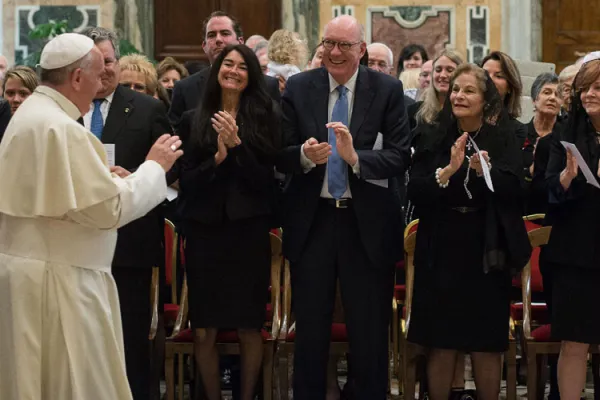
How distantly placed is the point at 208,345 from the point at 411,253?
1313 millimetres

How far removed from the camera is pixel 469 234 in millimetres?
6676

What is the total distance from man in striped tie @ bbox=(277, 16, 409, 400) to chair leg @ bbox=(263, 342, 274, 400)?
30cm

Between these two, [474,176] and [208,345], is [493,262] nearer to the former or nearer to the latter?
[474,176]

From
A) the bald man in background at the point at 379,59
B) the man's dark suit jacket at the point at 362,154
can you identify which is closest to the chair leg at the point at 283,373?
the man's dark suit jacket at the point at 362,154

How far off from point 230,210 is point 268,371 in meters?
0.99

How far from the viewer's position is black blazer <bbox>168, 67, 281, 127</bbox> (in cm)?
716

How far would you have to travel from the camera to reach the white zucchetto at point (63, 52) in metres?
5.26

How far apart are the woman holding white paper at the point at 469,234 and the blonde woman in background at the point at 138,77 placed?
215 centimetres

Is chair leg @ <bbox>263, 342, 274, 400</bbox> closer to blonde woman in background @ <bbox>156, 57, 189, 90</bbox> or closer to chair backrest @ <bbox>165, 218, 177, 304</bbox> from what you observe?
chair backrest @ <bbox>165, 218, 177, 304</bbox>

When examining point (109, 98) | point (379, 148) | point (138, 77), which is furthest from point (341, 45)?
point (138, 77)

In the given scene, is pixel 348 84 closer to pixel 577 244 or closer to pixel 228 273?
pixel 228 273

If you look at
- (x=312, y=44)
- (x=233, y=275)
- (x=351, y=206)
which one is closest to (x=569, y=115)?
(x=351, y=206)

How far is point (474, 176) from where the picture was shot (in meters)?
6.65

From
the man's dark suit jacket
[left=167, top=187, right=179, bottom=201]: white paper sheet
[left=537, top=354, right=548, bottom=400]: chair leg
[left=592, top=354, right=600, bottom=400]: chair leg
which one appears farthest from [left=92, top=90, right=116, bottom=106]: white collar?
[left=592, top=354, right=600, bottom=400]: chair leg
